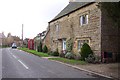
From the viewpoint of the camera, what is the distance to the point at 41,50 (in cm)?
5075

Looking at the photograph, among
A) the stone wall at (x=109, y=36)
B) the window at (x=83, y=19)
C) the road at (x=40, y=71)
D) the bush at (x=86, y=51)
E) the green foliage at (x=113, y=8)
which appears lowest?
the road at (x=40, y=71)

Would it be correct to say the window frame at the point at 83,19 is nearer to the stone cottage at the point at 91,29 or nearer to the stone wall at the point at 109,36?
the stone cottage at the point at 91,29

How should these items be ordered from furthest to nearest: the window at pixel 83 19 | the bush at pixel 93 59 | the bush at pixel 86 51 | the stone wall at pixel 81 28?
the window at pixel 83 19 → the bush at pixel 86 51 → the stone wall at pixel 81 28 → the bush at pixel 93 59

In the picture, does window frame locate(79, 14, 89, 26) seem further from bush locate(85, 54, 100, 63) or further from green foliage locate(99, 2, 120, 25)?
green foliage locate(99, 2, 120, 25)

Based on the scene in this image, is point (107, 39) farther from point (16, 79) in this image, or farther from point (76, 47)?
point (16, 79)

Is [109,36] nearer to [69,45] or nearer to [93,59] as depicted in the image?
[93,59]

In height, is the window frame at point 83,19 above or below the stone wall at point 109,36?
above

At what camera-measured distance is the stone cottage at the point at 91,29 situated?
25.0 m

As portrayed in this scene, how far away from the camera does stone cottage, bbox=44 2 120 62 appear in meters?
25.0

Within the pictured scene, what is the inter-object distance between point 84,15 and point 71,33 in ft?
15.8

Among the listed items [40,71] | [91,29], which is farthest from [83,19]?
[40,71]

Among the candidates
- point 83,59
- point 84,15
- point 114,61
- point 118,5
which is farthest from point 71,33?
point 118,5

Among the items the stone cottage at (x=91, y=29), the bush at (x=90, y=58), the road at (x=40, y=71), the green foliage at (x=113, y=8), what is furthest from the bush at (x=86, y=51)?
the green foliage at (x=113, y=8)

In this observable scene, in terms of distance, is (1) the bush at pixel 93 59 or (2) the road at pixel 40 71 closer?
(2) the road at pixel 40 71
